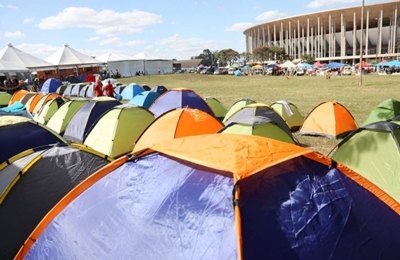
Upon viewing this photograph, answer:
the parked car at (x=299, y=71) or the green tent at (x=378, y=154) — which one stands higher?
the green tent at (x=378, y=154)

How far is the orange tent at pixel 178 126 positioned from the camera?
8195 mm

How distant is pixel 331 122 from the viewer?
1115cm

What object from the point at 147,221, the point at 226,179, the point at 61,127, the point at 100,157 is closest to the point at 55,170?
the point at 100,157

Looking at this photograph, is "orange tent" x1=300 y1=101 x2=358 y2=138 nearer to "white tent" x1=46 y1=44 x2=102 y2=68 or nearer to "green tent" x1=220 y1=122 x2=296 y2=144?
"green tent" x1=220 y1=122 x2=296 y2=144

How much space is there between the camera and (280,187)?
3.19m

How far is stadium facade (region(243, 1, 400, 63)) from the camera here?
8881cm

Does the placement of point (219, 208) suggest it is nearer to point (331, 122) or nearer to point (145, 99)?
point (331, 122)

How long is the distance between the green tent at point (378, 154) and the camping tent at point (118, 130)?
4862 millimetres

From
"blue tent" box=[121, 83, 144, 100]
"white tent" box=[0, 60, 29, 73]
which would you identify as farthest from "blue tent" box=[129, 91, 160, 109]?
"white tent" box=[0, 60, 29, 73]

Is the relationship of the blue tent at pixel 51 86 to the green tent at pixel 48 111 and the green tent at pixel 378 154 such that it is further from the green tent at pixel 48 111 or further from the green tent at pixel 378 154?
the green tent at pixel 378 154

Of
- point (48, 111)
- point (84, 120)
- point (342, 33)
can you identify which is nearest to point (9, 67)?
point (48, 111)

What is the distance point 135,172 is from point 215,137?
0.86m

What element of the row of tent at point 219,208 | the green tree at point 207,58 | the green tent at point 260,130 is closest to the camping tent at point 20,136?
the row of tent at point 219,208

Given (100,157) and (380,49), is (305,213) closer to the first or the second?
(100,157)
